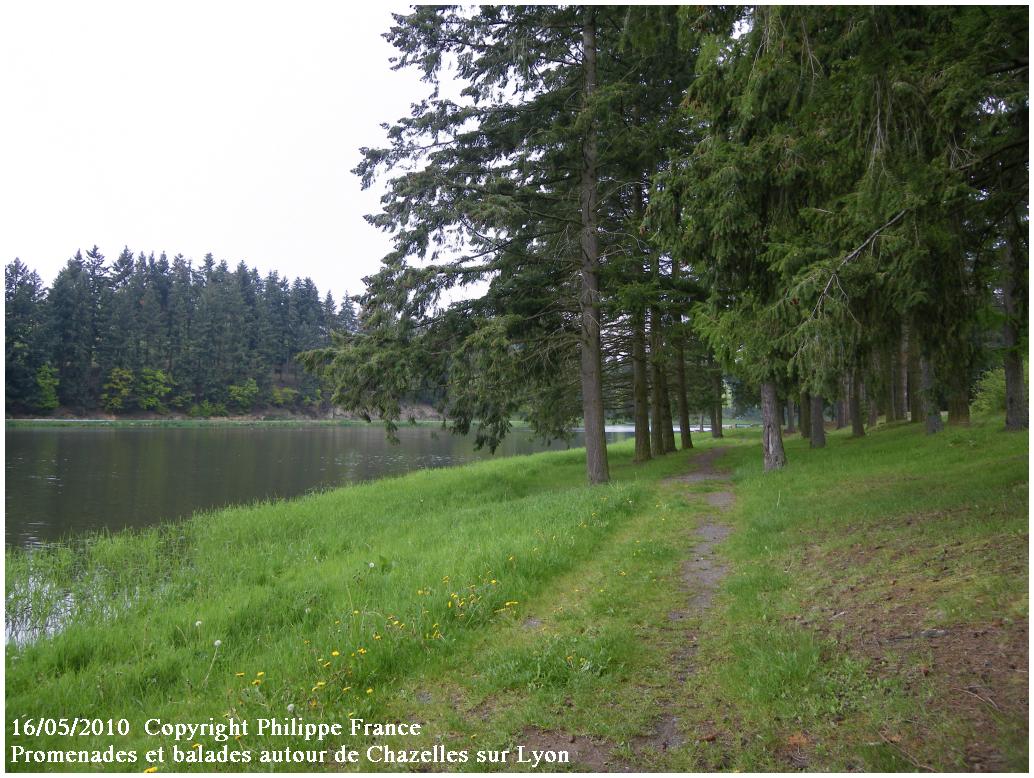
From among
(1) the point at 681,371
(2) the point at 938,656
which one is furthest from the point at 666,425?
(2) the point at 938,656

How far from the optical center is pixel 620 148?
1425 centimetres

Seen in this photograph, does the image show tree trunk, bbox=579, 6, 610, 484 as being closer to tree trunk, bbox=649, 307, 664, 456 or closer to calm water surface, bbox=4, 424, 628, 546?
tree trunk, bbox=649, 307, 664, 456

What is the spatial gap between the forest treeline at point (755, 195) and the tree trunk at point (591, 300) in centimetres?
6

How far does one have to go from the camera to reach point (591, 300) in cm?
1457

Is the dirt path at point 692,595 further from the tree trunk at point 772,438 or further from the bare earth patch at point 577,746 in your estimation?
the tree trunk at point 772,438

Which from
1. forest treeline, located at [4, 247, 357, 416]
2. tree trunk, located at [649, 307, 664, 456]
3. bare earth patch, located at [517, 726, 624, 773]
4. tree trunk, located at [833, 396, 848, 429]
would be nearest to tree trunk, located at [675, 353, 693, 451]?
tree trunk, located at [649, 307, 664, 456]

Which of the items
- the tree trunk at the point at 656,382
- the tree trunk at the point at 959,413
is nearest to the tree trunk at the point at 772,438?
the tree trunk at the point at 656,382

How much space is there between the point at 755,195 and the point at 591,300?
7.90 metres

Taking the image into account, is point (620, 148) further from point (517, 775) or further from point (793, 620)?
point (517, 775)

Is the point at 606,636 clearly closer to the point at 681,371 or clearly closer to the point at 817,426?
the point at 817,426

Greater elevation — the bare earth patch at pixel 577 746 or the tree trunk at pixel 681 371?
the tree trunk at pixel 681 371

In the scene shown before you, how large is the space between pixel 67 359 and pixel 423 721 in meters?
79.0

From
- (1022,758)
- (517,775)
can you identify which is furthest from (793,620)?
(517,775)

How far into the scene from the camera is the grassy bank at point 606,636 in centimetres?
347
